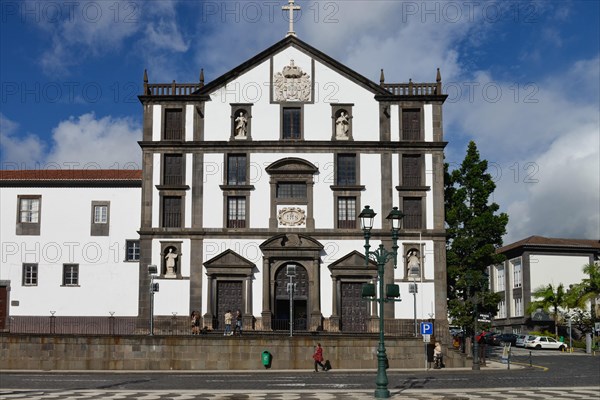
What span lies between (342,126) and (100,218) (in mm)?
15254

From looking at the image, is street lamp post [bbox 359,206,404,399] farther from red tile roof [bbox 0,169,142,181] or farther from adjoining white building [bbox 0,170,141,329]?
red tile roof [bbox 0,169,142,181]

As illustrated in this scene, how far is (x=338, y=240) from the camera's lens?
150 feet

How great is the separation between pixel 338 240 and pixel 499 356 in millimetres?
12354

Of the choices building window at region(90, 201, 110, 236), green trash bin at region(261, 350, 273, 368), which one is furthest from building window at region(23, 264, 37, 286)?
green trash bin at region(261, 350, 273, 368)

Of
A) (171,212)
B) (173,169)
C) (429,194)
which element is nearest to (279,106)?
(173,169)

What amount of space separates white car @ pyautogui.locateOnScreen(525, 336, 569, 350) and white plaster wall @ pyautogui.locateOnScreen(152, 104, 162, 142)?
104 feet

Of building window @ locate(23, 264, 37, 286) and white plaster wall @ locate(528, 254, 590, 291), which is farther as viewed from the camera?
white plaster wall @ locate(528, 254, 590, 291)

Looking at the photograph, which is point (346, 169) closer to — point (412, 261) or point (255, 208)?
point (255, 208)

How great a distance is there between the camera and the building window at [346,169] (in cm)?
4659

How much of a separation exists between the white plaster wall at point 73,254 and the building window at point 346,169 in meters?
12.0

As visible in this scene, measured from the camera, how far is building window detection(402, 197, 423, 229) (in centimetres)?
4603

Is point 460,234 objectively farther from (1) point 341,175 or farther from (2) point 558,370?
(2) point 558,370

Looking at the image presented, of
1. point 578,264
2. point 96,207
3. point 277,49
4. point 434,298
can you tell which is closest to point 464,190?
point 434,298

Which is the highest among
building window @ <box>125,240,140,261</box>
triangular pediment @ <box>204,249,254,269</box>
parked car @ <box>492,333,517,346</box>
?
building window @ <box>125,240,140,261</box>
